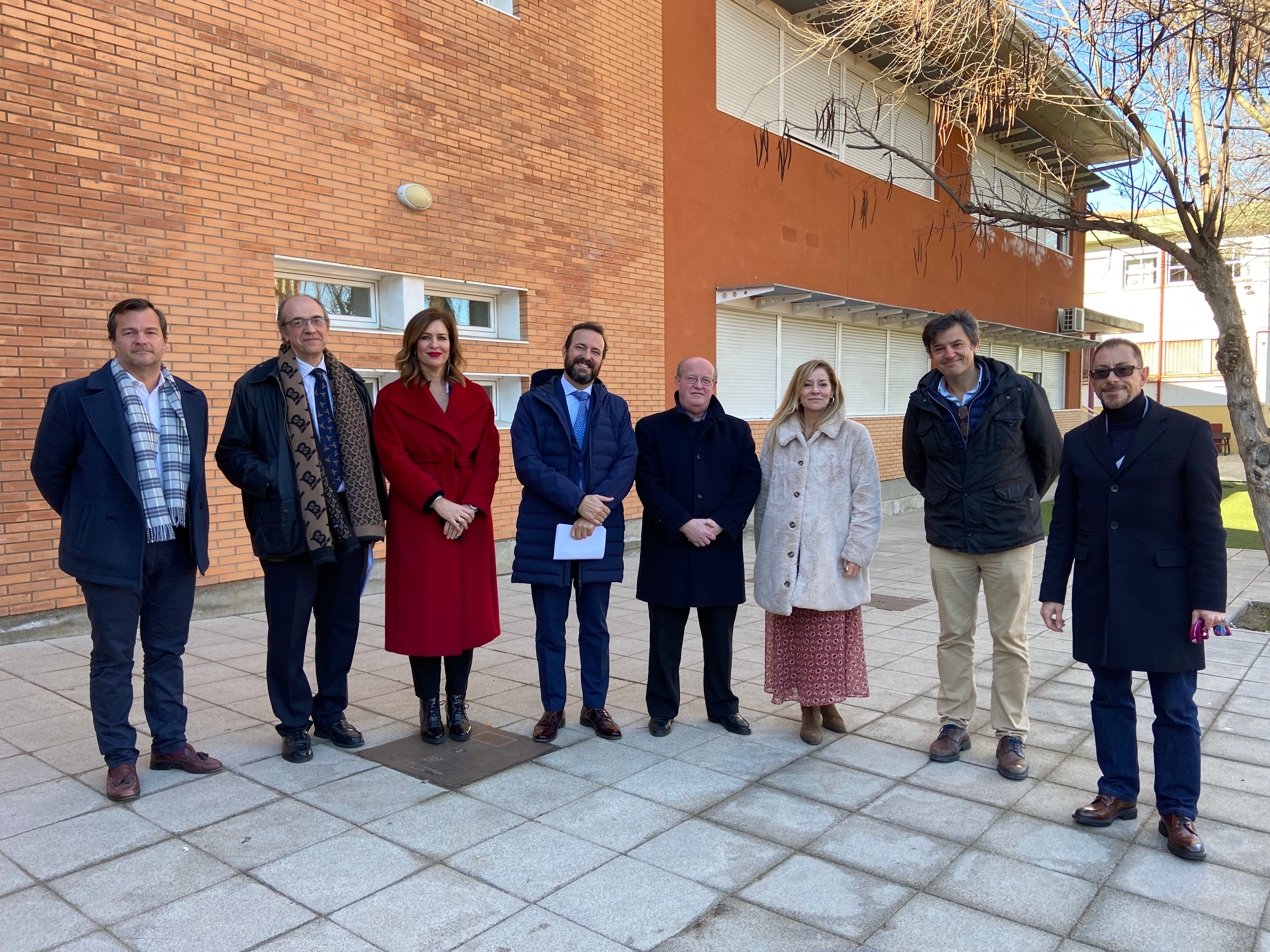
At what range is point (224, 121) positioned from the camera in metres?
6.86

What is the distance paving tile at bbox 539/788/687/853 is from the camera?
3.37 meters

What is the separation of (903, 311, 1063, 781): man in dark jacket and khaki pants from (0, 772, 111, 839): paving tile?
360cm

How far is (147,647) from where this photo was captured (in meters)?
3.91

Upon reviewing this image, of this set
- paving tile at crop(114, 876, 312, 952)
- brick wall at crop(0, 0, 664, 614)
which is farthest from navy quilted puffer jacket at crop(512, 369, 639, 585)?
brick wall at crop(0, 0, 664, 614)

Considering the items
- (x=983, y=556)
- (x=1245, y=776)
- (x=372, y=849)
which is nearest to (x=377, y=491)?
(x=372, y=849)

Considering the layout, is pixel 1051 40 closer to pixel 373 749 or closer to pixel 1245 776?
pixel 1245 776

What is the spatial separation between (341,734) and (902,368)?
13803 mm

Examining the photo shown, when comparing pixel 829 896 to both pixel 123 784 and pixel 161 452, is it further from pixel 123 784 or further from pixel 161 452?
pixel 161 452

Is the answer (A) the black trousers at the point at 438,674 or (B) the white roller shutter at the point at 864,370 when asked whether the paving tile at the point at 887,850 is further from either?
(B) the white roller shutter at the point at 864,370

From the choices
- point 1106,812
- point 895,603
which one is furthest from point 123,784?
point 895,603

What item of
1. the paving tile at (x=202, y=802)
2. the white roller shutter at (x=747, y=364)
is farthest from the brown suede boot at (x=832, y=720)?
the white roller shutter at (x=747, y=364)

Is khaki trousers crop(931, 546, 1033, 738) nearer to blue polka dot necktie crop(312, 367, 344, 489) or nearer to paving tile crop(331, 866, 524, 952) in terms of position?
paving tile crop(331, 866, 524, 952)

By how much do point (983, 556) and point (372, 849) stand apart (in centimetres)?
284

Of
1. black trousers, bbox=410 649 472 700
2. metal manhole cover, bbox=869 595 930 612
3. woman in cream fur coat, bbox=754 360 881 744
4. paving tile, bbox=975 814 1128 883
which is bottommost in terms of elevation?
metal manhole cover, bbox=869 595 930 612
